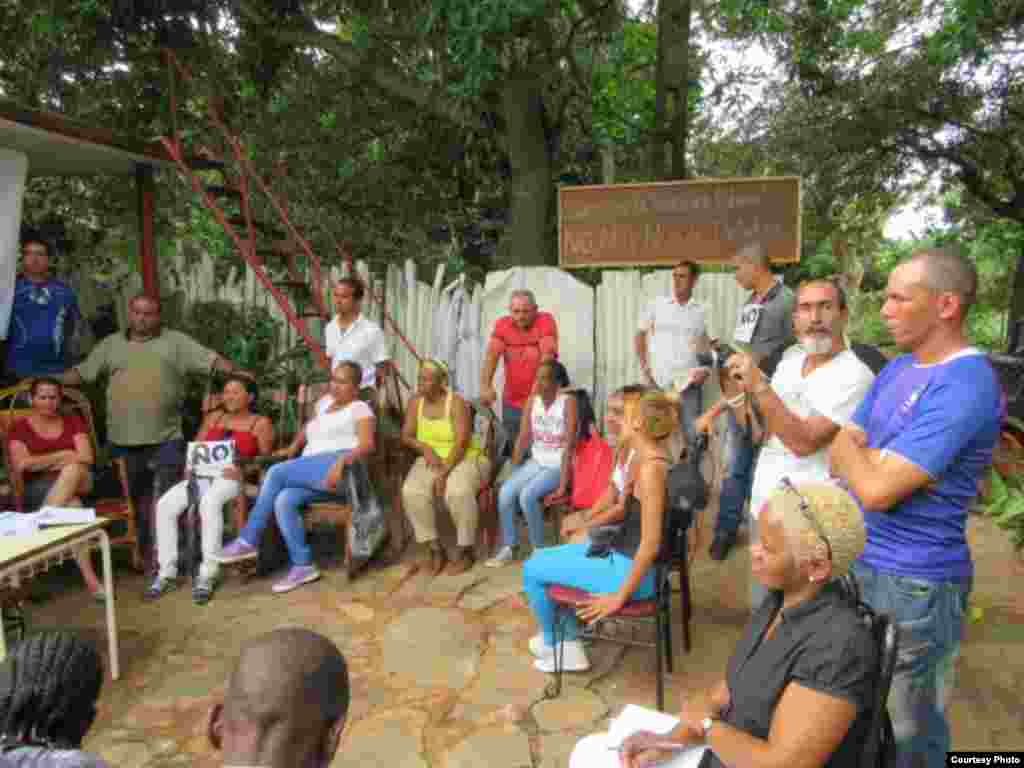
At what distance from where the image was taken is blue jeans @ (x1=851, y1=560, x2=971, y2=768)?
193 cm

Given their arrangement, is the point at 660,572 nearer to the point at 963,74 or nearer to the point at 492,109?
the point at 492,109

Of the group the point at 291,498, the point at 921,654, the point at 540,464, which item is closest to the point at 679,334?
the point at 540,464

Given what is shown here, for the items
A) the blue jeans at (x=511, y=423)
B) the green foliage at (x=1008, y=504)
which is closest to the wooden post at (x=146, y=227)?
the blue jeans at (x=511, y=423)

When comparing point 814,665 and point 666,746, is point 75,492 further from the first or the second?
point 814,665

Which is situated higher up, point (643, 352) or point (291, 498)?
point (643, 352)

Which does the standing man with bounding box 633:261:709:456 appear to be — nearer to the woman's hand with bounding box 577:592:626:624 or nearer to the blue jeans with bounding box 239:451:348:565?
the blue jeans with bounding box 239:451:348:565

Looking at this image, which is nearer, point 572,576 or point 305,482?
point 572,576

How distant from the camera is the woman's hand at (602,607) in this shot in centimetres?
299

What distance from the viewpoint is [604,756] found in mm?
1904

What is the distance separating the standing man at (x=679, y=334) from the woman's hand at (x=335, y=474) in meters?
2.43

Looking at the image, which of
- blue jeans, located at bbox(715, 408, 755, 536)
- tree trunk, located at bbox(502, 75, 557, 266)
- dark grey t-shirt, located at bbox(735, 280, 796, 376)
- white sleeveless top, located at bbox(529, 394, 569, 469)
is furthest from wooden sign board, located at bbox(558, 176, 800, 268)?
white sleeveless top, located at bbox(529, 394, 569, 469)

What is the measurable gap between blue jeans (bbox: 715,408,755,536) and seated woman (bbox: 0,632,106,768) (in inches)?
155

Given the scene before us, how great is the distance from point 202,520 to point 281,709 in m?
3.72

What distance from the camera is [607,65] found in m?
9.12
